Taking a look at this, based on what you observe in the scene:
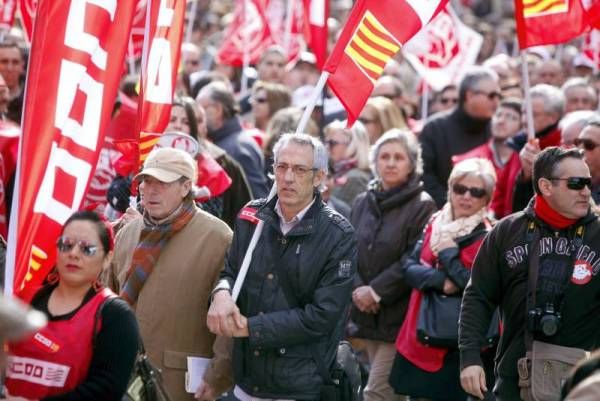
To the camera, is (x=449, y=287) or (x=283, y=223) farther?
(x=449, y=287)

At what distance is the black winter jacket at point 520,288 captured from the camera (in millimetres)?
6840

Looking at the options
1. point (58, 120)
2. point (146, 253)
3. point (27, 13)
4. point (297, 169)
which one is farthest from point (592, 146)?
point (27, 13)

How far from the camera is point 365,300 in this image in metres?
9.20

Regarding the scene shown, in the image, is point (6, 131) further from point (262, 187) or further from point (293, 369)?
point (293, 369)

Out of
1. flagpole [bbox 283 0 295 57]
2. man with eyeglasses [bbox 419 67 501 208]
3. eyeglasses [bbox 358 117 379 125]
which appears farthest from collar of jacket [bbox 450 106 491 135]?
flagpole [bbox 283 0 295 57]

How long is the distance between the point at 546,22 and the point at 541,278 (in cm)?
256

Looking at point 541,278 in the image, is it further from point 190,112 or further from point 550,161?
point 190,112

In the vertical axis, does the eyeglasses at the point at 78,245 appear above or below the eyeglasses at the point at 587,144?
below

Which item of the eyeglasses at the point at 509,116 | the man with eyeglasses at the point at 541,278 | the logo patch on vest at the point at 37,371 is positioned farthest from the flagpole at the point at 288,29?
the logo patch on vest at the point at 37,371

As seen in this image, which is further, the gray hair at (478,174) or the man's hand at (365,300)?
the man's hand at (365,300)

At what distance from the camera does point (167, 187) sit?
720 centimetres

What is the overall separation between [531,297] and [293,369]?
1.21 m

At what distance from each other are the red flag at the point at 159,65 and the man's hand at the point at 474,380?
2.17 metres

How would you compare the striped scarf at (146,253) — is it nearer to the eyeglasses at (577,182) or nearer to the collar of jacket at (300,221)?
the collar of jacket at (300,221)
